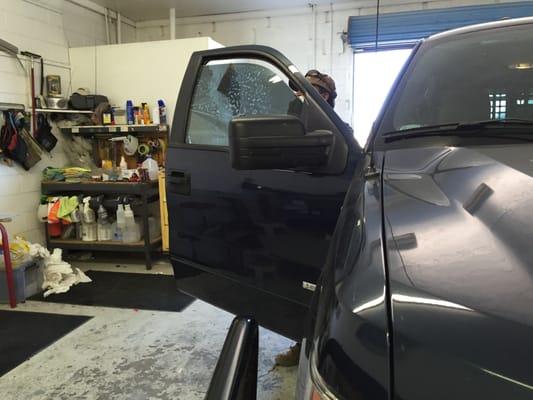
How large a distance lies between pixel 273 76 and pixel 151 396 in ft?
5.43

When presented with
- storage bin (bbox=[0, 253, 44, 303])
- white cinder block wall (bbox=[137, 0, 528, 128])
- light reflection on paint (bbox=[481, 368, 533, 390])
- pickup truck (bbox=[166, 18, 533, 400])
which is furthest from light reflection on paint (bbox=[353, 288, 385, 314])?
white cinder block wall (bbox=[137, 0, 528, 128])

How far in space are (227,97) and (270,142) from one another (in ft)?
2.56

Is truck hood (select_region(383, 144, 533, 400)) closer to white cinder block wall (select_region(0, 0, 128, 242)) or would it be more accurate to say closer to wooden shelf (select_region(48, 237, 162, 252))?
wooden shelf (select_region(48, 237, 162, 252))

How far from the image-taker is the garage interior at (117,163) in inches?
97.0

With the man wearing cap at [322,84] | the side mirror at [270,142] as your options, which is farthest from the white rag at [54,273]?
the side mirror at [270,142]

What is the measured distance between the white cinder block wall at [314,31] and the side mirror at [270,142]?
4.38 metres

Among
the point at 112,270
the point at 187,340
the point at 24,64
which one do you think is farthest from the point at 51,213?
the point at 187,340

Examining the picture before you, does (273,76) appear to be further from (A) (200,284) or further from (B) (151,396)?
(B) (151,396)

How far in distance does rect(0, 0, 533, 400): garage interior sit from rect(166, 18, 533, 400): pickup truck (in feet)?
3.11

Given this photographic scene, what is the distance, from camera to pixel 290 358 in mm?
2363

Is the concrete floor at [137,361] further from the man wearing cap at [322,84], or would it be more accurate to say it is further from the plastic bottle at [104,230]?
the man wearing cap at [322,84]

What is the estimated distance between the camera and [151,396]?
2.09 metres

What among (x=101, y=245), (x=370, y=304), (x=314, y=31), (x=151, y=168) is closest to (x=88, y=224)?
(x=101, y=245)

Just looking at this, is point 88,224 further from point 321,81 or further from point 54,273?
point 321,81
